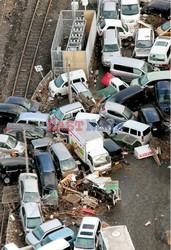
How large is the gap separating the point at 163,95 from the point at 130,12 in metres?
9.09

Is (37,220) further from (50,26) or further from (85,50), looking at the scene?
(50,26)

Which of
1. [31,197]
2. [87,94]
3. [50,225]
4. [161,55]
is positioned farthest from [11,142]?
[161,55]

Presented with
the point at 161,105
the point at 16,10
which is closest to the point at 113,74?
the point at 161,105

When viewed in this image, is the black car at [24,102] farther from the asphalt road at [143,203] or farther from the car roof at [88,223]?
the car roof at [88,223]

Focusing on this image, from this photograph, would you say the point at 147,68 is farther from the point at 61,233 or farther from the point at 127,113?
the point at 61,233

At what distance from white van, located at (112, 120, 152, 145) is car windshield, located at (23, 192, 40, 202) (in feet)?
20.5

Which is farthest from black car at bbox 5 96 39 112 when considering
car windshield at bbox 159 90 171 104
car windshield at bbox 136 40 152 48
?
car windshield at bbox 136 40 152 48

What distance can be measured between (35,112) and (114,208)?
29.0ft

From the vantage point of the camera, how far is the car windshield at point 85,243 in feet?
100.0

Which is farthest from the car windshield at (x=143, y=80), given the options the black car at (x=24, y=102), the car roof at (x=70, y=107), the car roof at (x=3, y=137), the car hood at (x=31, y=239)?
the car hood at (x=31, y=239)

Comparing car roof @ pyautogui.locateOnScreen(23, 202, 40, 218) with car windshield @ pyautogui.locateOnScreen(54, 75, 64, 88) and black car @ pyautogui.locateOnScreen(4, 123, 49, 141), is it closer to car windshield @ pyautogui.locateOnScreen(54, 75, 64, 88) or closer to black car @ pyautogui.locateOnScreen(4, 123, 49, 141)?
black car @ pyautogui.locateOnScreen(4, 123, 49, 141)

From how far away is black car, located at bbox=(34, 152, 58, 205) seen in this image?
110ft

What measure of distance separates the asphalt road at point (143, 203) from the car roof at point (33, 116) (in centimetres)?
546

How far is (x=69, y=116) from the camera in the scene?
1515 inches
